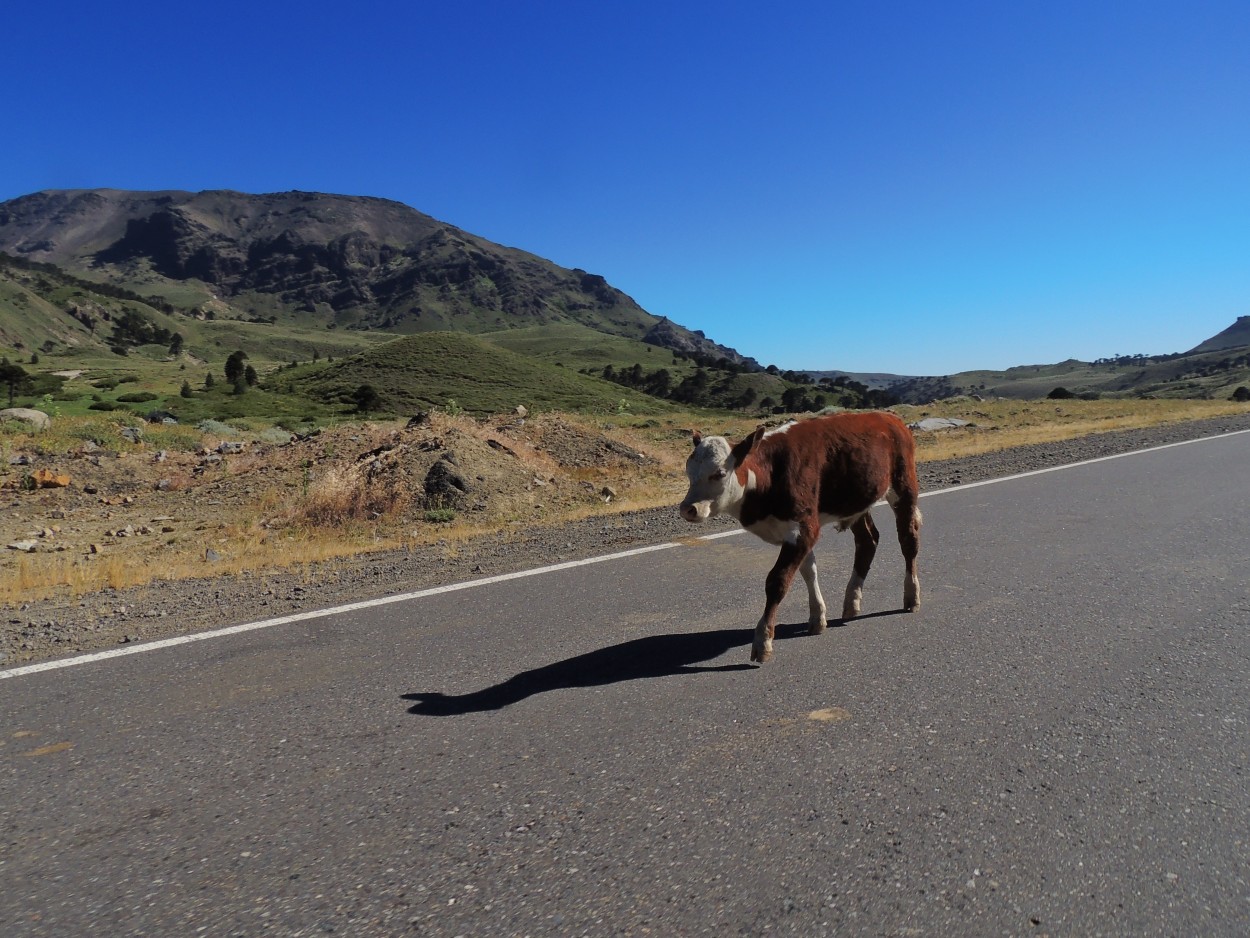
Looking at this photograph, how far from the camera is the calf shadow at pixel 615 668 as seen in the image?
4160 mm

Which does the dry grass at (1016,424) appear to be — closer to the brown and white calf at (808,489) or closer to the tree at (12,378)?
the brown and white calf at (808,489)

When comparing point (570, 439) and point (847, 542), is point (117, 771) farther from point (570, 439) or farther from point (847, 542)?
point (570, 439)

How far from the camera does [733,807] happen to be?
298cm

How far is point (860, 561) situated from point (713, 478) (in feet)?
6.10

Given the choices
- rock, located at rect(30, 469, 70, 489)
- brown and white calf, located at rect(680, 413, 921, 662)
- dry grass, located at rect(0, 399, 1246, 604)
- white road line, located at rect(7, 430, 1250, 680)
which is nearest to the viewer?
brown and white calf, located at rect(680, 413, 921, 662)

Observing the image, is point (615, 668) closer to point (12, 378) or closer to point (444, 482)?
point (444, 482)

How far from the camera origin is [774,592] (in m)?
4.55

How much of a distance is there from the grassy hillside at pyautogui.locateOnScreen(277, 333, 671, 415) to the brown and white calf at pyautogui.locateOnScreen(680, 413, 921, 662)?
69462mm

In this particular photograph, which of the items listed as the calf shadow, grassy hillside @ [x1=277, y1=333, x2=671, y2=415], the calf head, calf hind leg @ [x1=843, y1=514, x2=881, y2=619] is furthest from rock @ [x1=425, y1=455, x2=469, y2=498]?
grassy hillside @ [x1=277, y1=333, x2=671, y2=415]

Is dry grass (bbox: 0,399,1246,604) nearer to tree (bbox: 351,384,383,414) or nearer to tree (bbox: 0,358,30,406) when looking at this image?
tree (bbox: 351,384,383,414)

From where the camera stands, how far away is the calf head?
434 centimetres

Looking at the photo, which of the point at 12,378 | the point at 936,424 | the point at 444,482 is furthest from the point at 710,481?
the point at 12,378

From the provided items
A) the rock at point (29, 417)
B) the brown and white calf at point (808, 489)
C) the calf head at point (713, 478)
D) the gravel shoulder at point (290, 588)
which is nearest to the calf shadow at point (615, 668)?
the brown and white calf at point (808, 489)

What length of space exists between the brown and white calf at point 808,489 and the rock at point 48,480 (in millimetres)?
16962
